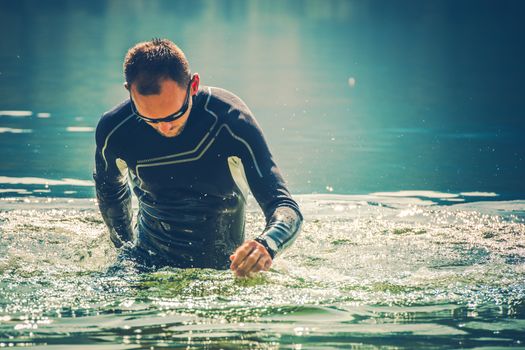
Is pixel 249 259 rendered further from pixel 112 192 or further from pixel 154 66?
pixel 112 192

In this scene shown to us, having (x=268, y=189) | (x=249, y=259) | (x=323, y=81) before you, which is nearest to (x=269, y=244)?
(x=249, y=259)

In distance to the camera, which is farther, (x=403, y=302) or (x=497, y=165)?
(x=497, y=165)

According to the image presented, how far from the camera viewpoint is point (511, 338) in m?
5.14

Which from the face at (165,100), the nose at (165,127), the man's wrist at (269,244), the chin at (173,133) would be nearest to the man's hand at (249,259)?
the man's wrist at (269,244)

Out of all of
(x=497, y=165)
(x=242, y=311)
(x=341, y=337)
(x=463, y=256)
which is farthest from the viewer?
(x=497, y=165)

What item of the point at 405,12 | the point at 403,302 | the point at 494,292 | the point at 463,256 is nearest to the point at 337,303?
the point at 403,302

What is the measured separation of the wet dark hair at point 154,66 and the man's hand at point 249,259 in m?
1.04

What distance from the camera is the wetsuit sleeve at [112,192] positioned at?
630cm

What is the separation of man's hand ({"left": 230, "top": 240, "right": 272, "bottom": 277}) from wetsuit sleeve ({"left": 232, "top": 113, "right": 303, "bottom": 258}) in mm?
541

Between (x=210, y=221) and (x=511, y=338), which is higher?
(x=210, y=221)

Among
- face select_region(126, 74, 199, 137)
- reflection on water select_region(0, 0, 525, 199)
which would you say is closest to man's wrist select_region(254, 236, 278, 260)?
face select_region(126, 74, 199, 137)

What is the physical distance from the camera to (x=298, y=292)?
19.4 feet

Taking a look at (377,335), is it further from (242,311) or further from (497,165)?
(497,165)

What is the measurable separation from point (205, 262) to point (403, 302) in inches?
50.0
